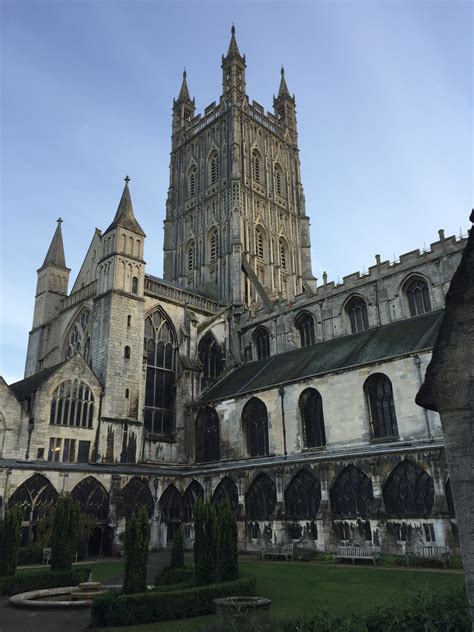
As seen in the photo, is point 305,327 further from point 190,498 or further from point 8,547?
point 8,547

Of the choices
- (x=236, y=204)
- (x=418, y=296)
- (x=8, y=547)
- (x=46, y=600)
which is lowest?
(x=46, y=600)

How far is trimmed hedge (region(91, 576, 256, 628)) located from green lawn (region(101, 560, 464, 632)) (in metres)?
0.33

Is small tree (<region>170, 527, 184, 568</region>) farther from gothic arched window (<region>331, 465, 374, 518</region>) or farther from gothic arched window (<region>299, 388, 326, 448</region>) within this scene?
gothic arched window (<region>299, 388, 326, 448</region>)

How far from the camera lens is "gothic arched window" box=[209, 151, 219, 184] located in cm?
5837

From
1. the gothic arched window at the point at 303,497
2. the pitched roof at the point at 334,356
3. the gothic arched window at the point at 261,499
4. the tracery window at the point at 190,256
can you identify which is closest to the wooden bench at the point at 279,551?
the gothic arched window at the point at 303,497

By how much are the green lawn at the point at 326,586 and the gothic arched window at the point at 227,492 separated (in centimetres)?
865

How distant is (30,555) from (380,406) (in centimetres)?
→ 1922

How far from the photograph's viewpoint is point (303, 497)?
28.1 meters

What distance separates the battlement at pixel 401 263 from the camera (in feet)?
110

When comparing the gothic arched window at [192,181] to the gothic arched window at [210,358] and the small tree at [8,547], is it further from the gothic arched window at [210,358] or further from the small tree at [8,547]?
the small tree at [8,547]

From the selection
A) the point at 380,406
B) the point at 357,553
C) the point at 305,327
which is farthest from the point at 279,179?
the point at 357,553

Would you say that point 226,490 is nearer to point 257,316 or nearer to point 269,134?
point 257,316

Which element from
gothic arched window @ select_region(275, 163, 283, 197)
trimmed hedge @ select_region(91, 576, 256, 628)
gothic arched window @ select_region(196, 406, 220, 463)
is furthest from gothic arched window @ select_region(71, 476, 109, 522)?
gothic arched window @ select_region(275, 163, 283, 197)

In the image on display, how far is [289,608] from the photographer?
12844 mm
